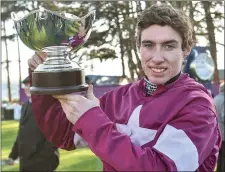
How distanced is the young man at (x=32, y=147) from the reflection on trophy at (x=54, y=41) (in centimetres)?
292

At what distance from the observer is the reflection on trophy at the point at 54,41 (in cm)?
150

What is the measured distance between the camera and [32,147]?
4.53 m

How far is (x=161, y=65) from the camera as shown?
5.11 ft

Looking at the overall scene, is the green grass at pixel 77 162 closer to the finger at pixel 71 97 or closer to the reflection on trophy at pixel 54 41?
the reflection on trophy at pixel 54 41

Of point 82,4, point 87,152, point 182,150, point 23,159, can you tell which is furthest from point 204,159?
point 82,4

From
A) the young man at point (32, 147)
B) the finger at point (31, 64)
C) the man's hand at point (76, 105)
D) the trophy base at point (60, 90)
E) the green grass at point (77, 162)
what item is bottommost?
the green grass at point (77, 162)

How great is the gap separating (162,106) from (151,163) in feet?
0.89

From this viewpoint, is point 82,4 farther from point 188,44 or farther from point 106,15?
point 188,44

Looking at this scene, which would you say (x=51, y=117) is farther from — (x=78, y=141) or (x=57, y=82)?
(x=57, y=82)

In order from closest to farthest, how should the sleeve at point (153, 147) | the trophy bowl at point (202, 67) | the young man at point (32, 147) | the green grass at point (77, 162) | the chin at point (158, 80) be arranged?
the sleeve at point (153, 147) < the chin at point (158, 80) < the young man at point (32, 147) < the green grass at point (77, 162) < the trophy bowl at point (202, 67)

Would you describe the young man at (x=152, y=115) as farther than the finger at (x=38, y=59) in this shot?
No

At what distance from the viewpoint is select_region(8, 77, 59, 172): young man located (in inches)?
178

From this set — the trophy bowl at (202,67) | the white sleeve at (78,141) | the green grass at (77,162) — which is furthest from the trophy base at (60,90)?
the trophy bowl at (202,67)

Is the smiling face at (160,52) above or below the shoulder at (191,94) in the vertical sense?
above
